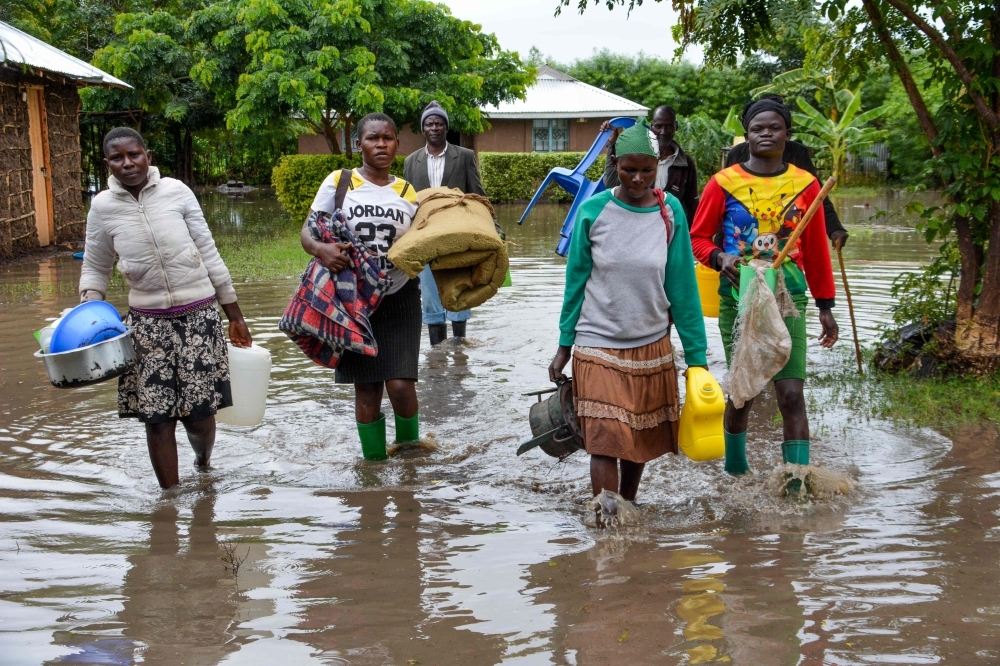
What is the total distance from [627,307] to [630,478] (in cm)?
84

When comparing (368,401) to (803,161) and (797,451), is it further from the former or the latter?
(803,161)

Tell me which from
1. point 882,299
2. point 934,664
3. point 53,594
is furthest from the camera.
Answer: point 882,299

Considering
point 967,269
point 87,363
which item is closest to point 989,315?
point 967,269

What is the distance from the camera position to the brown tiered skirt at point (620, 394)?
4211mm

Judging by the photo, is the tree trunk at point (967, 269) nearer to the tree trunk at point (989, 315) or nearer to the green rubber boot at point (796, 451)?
the tree trunk at point (989, 315)

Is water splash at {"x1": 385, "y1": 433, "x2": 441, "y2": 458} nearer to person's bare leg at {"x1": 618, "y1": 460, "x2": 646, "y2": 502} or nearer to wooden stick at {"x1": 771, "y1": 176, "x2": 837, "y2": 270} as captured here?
person's bare leg at {"x1": 618, "y1": 460, "x2": 646, "y2": 502}

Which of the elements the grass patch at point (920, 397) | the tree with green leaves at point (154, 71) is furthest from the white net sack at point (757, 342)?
the tree with green leaves at point (154, 71)

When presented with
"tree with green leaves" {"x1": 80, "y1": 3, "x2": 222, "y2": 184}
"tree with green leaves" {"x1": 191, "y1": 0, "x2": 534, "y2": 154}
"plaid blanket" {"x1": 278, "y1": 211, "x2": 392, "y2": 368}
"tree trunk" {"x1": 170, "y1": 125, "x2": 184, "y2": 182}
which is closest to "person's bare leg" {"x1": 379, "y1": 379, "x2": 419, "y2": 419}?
"plaid blanket" {"x1": 278, "y1": 211, "x2": 392, "y2": 368}

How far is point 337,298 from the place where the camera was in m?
4.93

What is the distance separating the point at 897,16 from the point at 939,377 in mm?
2476

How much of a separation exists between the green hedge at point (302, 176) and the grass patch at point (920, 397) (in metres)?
16.8

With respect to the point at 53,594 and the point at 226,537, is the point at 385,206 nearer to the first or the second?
the point at 226,537

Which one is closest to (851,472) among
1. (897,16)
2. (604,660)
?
(604,660)

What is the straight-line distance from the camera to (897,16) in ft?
23.0
